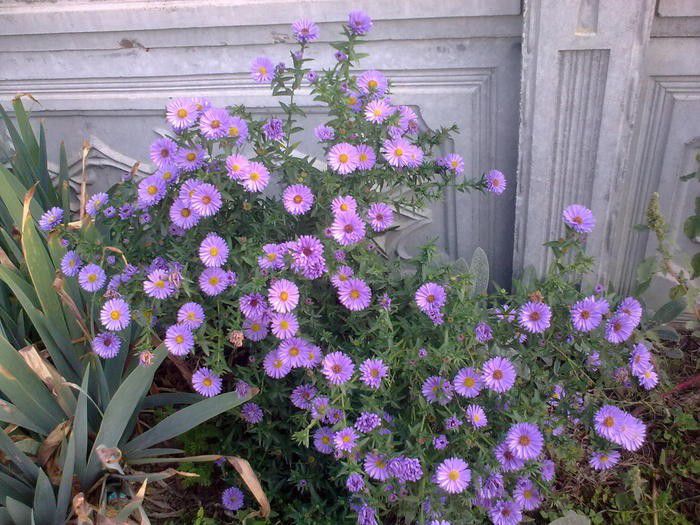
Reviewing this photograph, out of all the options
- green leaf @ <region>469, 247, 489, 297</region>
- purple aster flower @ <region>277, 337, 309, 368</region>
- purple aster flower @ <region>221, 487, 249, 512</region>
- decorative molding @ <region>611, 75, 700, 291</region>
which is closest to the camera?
purple aster flower @ <region>277, 337, 309, 368</region>

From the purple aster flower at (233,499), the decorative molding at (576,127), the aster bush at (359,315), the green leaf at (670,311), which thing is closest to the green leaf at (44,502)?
the aster bush at (359,315)

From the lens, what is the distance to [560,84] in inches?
69.5

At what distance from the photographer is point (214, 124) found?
142 centimetres

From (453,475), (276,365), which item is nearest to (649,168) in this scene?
(453,475)

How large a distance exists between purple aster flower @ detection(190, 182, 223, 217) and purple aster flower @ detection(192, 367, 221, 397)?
370mm

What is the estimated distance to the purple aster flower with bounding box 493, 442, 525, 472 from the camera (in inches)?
53.9

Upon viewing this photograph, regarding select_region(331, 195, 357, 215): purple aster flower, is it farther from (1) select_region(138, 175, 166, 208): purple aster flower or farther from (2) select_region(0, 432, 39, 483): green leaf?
(2) select_region(0, 432, 39, 483): green leaf

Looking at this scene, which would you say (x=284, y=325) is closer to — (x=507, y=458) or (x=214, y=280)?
(x=214, y=280)

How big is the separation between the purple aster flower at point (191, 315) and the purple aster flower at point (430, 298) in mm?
468

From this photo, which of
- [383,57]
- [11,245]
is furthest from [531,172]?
[11,245]

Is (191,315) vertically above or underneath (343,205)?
underneath

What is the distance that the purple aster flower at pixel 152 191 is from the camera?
1431 mm

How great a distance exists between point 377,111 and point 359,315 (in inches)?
18.0

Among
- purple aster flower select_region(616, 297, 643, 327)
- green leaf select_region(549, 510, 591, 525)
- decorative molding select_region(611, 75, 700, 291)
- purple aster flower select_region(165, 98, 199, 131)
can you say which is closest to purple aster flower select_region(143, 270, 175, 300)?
purple aster flower select_region(165, 98, 199, 131)
